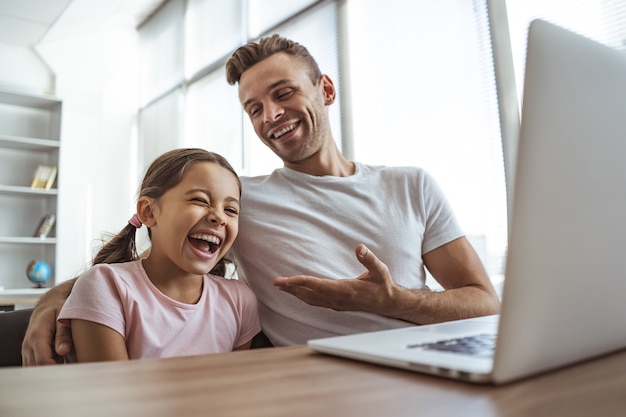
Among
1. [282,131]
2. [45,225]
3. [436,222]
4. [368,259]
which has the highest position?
[45,225]

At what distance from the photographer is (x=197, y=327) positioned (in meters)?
1.16

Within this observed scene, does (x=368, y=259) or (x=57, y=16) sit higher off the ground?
(x=57, y=16)

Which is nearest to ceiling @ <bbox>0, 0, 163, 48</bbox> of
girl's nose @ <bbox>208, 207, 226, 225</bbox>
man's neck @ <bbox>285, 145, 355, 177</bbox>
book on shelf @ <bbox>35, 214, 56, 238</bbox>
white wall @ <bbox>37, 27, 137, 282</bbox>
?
white wall @ <bbox>37, 27, 137, 282</bbox>

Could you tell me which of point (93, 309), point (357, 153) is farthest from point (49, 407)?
point (357, 153)

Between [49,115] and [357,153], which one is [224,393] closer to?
[357,153]

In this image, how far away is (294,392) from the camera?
406mm

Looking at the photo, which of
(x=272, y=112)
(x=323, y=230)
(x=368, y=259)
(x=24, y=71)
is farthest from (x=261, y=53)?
(x=24, y=71)

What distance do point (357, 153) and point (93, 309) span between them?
232cm

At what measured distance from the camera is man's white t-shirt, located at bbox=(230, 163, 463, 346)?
1284mm

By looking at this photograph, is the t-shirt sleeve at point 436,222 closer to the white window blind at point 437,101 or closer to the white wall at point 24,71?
the white window blind at point 437,101

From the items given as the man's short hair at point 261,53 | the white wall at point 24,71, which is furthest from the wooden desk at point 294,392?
the white wall at point 24,71

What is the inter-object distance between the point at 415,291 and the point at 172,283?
0.56 metres

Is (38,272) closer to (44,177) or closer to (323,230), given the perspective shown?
(44,177)

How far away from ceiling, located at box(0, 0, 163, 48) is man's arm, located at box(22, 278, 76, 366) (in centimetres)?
402
